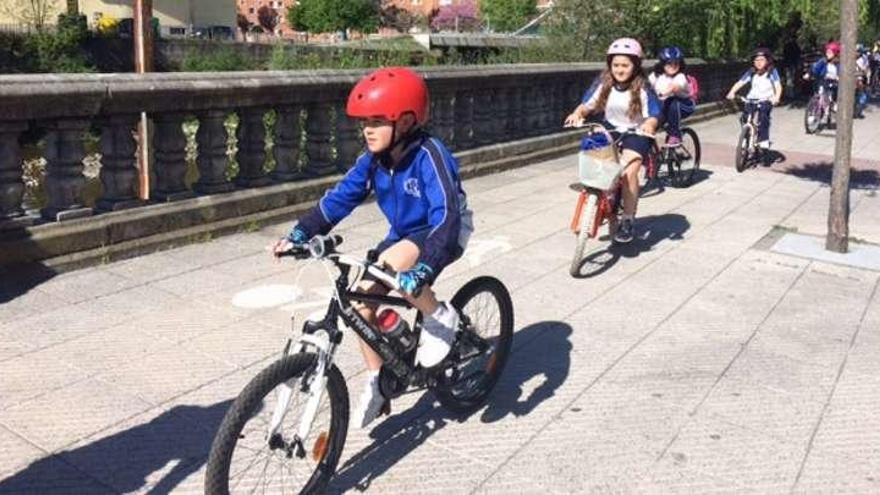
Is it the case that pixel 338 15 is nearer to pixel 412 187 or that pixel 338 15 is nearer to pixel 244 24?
pixel 244 24

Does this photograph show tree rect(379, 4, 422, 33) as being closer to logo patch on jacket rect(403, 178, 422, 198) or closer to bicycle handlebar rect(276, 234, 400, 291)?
logo patch on jacket rect(403, 178, 422, 198)

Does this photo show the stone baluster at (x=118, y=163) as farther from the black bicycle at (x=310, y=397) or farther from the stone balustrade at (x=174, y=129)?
the black bicycle at (x=310, y=397)

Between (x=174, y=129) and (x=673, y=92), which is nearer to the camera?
(x=174, y=129)

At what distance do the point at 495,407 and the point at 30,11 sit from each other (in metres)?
57.8

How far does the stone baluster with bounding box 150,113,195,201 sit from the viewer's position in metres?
6.68

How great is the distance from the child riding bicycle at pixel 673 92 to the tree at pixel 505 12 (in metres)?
72.2

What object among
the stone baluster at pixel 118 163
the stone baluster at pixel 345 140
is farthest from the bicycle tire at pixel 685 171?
the stone baluster at pixel 118 163

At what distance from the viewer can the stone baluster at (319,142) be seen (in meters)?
8.12

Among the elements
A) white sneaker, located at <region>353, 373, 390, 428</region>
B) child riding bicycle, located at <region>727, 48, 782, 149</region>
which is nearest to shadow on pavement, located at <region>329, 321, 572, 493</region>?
white sneaker, located at <region>353, 373, 390, 428</region>

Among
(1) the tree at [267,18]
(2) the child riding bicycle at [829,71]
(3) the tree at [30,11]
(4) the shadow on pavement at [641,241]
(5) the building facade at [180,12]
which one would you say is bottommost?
(4) the shadow on pavement at [641,241]

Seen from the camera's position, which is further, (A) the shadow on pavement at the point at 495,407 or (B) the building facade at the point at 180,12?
(B) the building facade at the point at 180,12

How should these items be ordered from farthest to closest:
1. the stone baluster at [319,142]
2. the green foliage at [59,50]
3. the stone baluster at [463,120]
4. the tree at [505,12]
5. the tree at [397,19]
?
the tree at [397,19]
the tree at [505,12]
the green foliage at [59,50]
the stone baluster at [463,120]
the stone baluster at [319,142]

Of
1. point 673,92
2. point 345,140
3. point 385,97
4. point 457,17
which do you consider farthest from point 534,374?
point 457,17

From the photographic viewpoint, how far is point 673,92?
1107 cm
